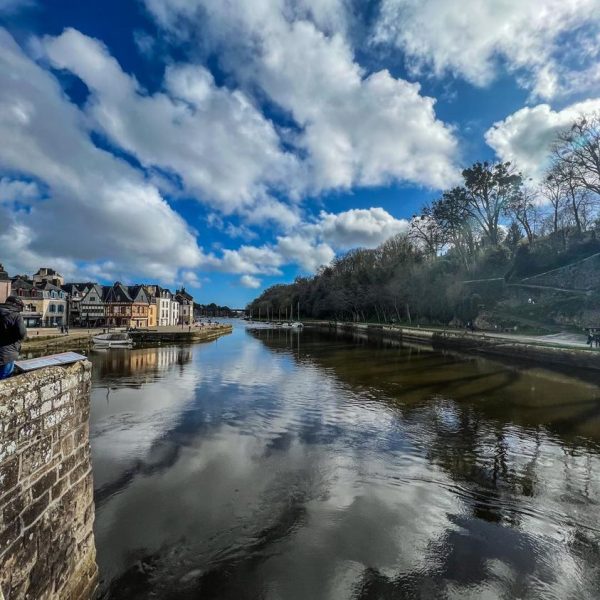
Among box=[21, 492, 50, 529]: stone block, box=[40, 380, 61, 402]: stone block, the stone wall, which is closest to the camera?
the stone wall

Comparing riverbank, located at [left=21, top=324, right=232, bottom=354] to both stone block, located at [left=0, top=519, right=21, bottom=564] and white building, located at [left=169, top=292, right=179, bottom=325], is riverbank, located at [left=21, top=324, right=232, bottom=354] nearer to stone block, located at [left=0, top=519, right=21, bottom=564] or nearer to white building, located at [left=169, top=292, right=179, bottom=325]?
white building, located at [left=169, top=292, right=179, bottom=325]

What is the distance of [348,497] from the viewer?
6758mm

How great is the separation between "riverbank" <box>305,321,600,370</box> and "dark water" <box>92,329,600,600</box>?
8909mm

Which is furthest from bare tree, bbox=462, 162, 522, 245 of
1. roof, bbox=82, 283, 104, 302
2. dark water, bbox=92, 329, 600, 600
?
roof, bbox=82, 283, 104, 302

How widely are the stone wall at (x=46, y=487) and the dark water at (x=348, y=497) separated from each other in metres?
1.03

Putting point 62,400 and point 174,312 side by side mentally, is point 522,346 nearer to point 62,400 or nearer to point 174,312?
point 62,400

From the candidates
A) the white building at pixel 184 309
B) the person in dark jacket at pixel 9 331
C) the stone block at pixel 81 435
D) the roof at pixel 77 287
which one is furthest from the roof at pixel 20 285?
the stone block at pixel 81 435

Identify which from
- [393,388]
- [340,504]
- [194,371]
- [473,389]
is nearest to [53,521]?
[340,504]

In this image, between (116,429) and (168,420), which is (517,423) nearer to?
(168,420)

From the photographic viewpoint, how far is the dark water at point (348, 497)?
4680mm

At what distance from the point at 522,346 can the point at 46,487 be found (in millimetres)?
29559

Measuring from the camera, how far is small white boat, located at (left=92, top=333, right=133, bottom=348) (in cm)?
3872

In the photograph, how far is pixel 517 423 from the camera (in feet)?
37.0

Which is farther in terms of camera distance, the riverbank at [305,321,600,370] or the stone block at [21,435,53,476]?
the riverbank at [305,321,600,370]
